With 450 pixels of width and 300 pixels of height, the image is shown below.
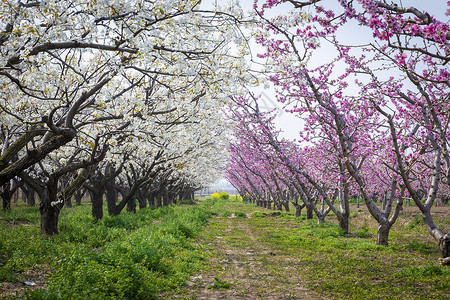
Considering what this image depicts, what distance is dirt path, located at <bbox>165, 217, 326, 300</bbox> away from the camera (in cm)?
667

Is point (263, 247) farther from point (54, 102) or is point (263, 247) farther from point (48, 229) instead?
point (54, 102)

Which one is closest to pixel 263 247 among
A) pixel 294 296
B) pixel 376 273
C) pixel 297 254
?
pixel 297 254

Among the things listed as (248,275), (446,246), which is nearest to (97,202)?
(248,275)

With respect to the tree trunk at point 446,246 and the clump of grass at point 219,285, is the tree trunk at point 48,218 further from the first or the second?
the tree trunk at point 446,246

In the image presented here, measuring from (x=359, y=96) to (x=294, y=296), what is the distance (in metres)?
6.51

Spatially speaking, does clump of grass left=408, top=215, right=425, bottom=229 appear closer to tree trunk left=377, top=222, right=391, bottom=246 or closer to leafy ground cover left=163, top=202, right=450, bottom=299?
leafy ground cover left=163, top=202, right=450, bottom=299

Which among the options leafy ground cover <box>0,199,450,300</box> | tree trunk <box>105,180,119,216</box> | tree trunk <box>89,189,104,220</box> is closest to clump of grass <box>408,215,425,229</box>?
leafy ground cover <box>0,199,450,300</box>

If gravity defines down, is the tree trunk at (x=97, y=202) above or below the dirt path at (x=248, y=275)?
above

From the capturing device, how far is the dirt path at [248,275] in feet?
21.9

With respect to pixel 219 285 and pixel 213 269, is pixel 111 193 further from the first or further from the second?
pixel 219 285

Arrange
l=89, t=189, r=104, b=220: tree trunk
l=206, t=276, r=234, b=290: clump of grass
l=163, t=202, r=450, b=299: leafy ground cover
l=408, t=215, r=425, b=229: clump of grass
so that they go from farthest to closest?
l=89, t=189, r=104, b=220: tree trunk → l=408, t=215, r=425, b=229: clump of grass → l=206, t=276, r=234, b=290: clump of grass → l=163, t=202, r=450, b=299: leafy ground cover

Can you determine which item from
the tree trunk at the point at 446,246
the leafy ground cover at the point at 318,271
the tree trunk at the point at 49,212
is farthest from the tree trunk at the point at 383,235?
the tree trunk at the point at 49,212

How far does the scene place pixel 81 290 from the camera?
5.23 metres

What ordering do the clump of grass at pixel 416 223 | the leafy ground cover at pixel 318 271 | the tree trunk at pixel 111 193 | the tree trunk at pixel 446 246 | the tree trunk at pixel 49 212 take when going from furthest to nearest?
the tree trunk at pixel 111 193 < the clump of grass at pixel 416 223 < the tree trunk at pixel 49 212 < the tree trunk at pixel 446 246 < the leafy ground cover at pixel 318 271
